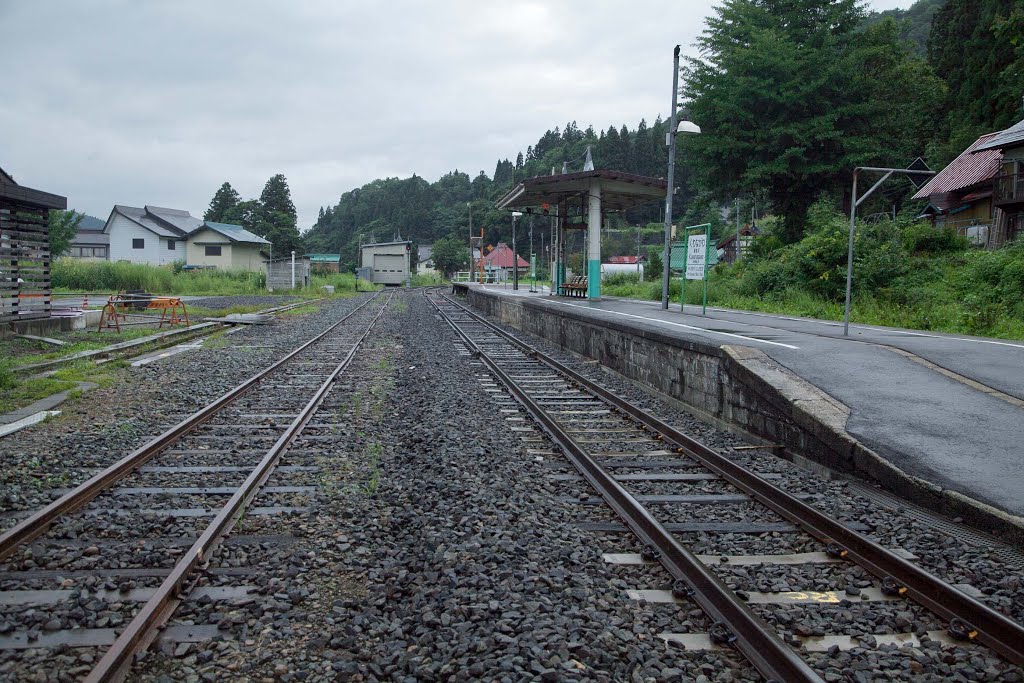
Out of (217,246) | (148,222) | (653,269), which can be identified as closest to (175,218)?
(148,222)

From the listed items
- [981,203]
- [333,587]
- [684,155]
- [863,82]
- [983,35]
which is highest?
[983,35]

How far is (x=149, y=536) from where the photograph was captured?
453 cm

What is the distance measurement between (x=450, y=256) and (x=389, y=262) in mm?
16283

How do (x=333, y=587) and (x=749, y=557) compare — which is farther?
(x=749, y=557)

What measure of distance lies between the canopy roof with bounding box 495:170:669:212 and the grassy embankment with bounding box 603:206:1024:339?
3.82 metres

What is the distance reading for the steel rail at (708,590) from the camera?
9.62 feet

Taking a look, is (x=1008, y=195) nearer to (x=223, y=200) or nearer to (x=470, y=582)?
(x=470, y=582)

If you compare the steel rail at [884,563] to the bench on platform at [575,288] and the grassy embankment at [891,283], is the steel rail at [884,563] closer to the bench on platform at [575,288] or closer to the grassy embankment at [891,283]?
the grassy embankment at [891,283]

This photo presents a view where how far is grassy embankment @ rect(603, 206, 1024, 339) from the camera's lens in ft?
48.6

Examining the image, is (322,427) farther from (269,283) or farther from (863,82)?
(269,283)

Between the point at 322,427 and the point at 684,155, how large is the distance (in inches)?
1219

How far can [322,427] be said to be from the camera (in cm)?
775

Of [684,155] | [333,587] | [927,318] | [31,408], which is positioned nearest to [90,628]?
[333,587]

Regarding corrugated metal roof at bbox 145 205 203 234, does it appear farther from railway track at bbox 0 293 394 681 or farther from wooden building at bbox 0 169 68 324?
railway track at bbox 0 293 394 681
